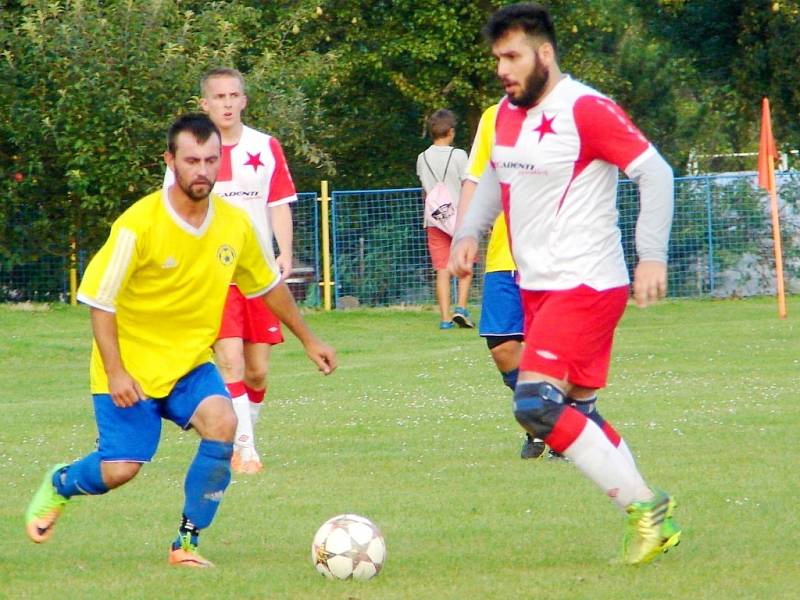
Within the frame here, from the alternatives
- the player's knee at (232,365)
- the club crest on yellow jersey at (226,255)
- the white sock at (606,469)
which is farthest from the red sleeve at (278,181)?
the white sock at (606,469)

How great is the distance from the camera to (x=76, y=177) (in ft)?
70.7

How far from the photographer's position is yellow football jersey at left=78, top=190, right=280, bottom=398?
19.7 feet

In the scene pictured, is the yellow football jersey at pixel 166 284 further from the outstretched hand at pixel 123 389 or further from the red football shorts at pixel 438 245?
the red football shorts at pixel 438 245

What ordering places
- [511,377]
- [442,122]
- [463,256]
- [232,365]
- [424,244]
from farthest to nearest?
1. [424,244]
2. [442,122]
3. [511,377]
4. [232,365]
5. [463,256]

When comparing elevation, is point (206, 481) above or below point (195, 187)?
below

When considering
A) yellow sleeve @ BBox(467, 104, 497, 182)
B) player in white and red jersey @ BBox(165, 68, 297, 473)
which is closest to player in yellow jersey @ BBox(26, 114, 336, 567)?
yellow sleeve @ BBox(467, 104, 497, 182)

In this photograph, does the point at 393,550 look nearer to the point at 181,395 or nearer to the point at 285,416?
the point at 181,395

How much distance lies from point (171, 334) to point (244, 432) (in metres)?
2.63

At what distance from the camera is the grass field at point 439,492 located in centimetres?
574

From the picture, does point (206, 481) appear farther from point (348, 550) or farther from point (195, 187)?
point (195, 187)

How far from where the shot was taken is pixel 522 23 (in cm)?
600

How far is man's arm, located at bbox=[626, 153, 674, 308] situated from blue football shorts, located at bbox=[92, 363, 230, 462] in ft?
5.75

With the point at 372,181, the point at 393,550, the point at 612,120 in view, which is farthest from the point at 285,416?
the point at 372,181

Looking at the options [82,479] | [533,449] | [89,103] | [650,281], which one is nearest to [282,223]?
[533,449]
